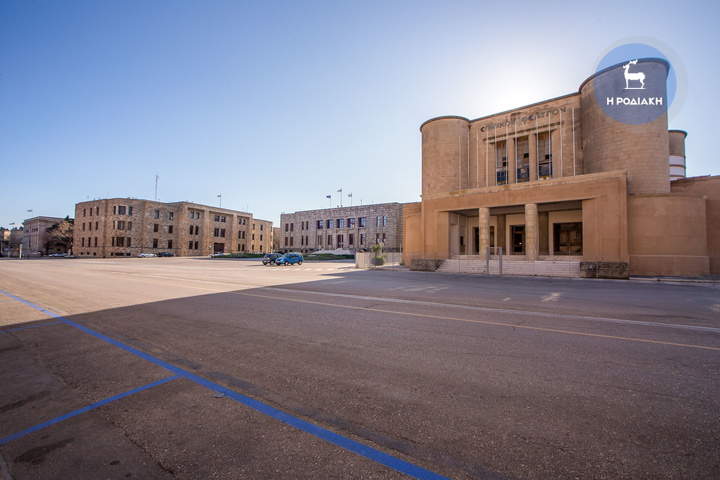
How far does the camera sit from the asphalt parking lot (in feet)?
7.93

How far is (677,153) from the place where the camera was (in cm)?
3912

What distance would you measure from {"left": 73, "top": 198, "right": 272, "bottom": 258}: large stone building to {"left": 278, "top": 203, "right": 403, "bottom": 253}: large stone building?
15.8 metres

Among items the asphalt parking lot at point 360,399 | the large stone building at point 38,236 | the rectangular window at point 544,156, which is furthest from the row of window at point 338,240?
the large stone building at point 38,236

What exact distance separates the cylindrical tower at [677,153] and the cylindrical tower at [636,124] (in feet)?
54.2

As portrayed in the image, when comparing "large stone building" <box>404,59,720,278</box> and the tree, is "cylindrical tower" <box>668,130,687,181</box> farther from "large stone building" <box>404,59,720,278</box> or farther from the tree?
the tree

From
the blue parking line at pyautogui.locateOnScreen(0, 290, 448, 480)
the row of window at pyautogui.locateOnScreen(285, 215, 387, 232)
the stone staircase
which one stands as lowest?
the blue parking line at pyautogui.locateOnScreen(0, 290, 448, 480)

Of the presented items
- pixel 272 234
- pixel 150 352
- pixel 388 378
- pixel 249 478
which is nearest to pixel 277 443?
pixel 249 478

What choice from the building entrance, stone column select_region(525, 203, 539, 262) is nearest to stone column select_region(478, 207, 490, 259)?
stone column select_region(525, 203, 539, 262)

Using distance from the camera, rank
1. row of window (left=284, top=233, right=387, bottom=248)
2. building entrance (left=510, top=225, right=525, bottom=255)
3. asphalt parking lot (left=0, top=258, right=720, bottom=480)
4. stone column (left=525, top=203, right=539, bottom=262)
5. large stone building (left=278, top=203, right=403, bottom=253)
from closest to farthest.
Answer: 1. asphalt parking lot (left=0, top=258, right=720, bottom=480)
2. stone column (left=525, top=203, right=539, bottom=262)
3. building entrance (left=510, top=225, right=525, bottom=255)
4. large stone building (left=278, top=203, right=403, bottom=253)
5. row of window (left=284, top=233, right=387, bottom=248)

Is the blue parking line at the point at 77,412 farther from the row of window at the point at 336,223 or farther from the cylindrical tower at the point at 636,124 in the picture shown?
the row of window at the point at 336,223

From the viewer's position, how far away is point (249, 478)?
225cm

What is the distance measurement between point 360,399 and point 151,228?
82.2 m

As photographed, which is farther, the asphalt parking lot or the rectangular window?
the rectangular window

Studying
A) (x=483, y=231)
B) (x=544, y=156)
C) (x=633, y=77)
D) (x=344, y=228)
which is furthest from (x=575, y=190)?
(x=344, y=228)
